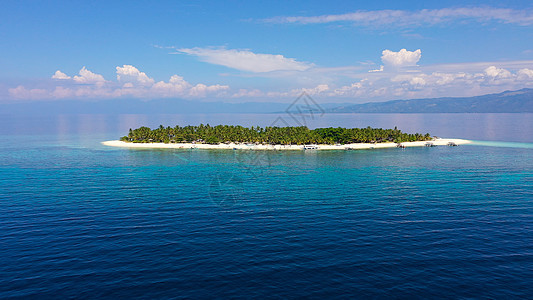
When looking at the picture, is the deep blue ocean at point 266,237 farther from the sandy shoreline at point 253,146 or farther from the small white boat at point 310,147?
the small white boat at point 310,147

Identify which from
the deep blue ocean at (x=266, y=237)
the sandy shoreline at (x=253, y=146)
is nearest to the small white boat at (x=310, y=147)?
the sandy shoreline at (x=253, y=146)

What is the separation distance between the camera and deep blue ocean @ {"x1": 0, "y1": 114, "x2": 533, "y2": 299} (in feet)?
113

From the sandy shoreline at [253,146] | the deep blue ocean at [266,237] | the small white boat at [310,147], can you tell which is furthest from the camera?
the sandy shoreline at [253,146]

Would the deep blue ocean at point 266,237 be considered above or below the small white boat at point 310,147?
below

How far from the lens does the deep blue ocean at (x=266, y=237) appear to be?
34.5m

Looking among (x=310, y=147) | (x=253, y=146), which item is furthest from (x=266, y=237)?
(x=253, y=146)

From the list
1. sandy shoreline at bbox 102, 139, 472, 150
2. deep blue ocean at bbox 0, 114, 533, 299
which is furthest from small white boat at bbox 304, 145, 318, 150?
deep blue ocean at bbox 0, 114, 533, 299

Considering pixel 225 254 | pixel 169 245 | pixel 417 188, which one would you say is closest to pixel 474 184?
pixel 417 188

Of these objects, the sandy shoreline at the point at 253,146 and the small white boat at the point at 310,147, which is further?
the sandy shoreline at the point at 253,146

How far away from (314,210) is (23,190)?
231 ft

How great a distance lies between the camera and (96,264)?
38.6m

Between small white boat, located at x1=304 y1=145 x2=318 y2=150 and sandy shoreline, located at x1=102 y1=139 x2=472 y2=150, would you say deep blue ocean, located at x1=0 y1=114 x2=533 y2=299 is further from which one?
small white boat, located at x1=304 y1=145 x2=318 y2=150

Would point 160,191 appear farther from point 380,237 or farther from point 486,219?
point 486,219

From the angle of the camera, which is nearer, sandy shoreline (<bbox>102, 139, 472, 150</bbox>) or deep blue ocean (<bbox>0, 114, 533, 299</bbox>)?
deep blue ocean (<bbox>0, 114, 533, 299</bbox>)
